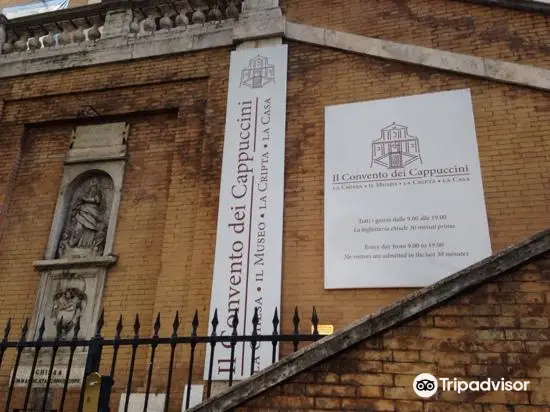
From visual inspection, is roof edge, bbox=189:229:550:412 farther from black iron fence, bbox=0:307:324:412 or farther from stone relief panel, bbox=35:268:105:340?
stone relief panel, bbox=35:268:105:340

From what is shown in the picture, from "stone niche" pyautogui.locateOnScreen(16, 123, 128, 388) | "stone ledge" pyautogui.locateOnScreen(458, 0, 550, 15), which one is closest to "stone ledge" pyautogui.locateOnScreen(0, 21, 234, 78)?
"stone niche" pyautogui.locateOnScreen(16, 123, 128, 388)

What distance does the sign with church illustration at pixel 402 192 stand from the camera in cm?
605

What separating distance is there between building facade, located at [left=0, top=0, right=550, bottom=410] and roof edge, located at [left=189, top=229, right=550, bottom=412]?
8.45ft

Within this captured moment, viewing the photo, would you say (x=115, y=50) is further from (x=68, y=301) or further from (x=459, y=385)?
(x=459, y=385)

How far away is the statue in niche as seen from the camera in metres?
7.17

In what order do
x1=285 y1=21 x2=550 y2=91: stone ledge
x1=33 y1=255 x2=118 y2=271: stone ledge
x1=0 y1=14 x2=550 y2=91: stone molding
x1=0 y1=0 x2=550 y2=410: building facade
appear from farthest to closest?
x1=33 y1=255 x2=118 y2=271: stone ledge
x1=0 y1=14 x2=550 y2=91: stone molding
x1=285 y1=21 x2=550 y2=91: stone ledge
x1=0 y1=0 x2=550 y2=410: building facade

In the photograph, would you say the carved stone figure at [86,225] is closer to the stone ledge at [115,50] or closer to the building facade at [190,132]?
the building facade at [190,132]

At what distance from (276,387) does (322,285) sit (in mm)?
2855

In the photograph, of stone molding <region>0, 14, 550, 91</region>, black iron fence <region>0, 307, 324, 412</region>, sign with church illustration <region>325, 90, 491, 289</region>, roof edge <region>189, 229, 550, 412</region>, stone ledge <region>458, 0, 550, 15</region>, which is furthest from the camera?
stone ledge <region>458, 0, 550, 15</region>

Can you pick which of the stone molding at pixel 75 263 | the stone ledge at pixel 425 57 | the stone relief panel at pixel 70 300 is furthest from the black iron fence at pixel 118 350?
the stone ledge at pixel 425 57

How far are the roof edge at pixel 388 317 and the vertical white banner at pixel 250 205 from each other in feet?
8.03

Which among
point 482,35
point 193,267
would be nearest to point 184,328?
point 193,267

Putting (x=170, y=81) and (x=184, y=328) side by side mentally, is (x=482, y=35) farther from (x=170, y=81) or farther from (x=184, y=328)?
(x=184, y=328)

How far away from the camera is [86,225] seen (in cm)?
786
